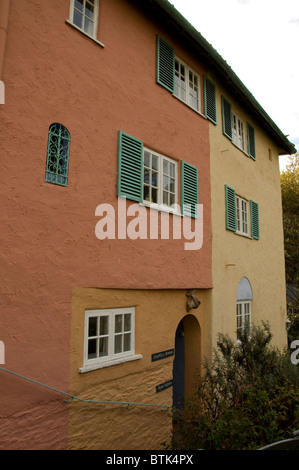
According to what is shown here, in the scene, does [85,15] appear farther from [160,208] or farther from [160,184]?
[160,208]

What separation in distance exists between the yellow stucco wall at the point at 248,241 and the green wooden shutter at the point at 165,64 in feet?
6.79

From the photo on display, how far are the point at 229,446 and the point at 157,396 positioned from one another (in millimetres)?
2321

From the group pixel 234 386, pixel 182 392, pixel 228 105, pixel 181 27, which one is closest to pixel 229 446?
pixel 234 386

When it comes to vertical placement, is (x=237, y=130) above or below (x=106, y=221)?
above

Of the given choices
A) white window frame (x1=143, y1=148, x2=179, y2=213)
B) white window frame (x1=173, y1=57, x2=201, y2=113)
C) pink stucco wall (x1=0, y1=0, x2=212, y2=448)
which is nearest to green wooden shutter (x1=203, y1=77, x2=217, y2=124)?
white window frame (x1=173, y1=57, x2=201, y2=113)

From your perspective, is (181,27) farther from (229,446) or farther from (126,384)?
(229,446)

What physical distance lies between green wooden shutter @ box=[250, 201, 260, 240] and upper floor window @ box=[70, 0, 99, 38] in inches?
294

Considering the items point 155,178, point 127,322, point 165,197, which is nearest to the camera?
point 127,322

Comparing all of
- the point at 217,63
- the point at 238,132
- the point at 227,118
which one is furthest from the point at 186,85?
the point at 238,132

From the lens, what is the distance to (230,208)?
971 cm

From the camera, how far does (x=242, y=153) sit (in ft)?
36.5

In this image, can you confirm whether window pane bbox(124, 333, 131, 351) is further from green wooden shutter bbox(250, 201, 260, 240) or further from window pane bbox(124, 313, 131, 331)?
green wooden shutter bbox(250, 201, 260, 240)

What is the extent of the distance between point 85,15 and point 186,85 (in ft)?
10.6

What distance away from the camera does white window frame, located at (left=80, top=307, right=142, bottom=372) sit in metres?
5.31
